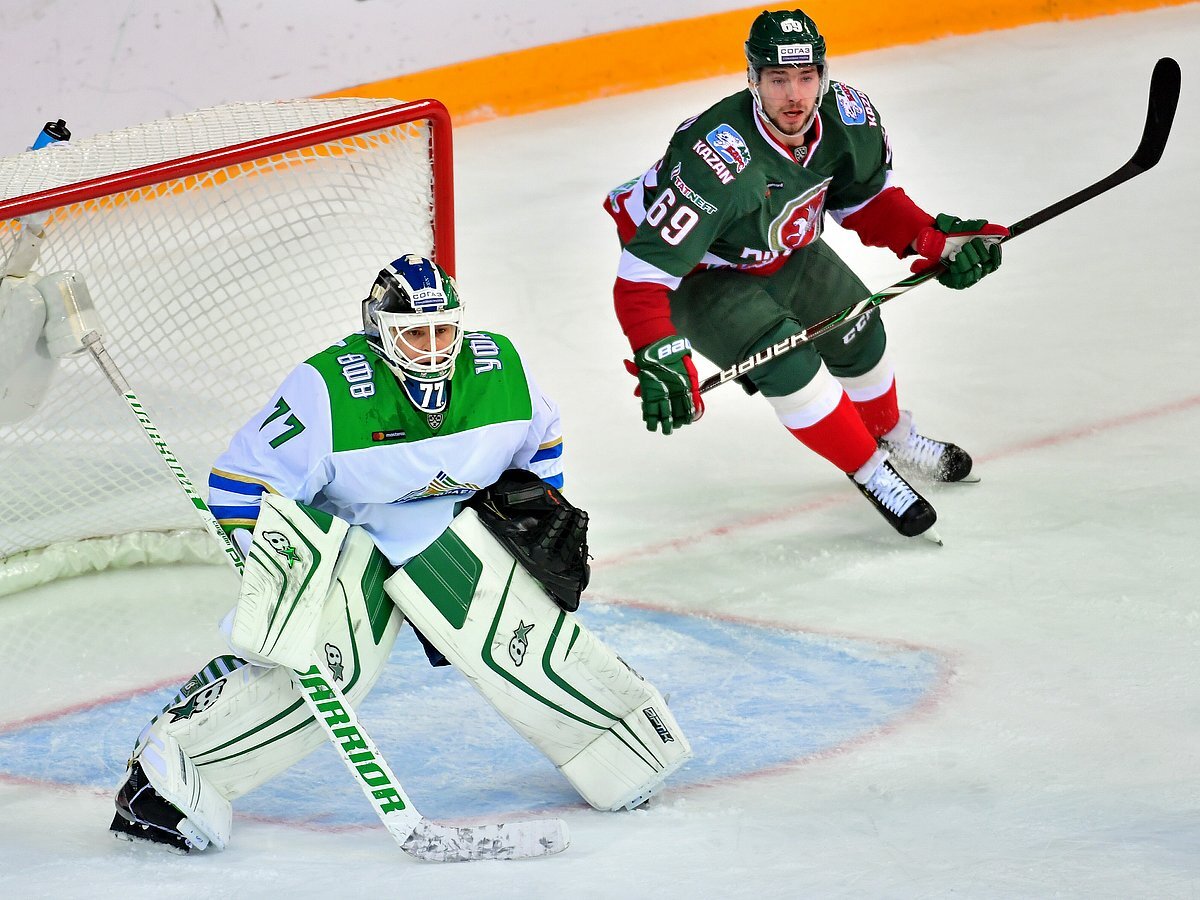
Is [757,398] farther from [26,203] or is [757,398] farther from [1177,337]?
[26,203]

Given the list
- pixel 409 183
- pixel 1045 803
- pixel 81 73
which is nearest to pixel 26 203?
Answer: pixel 409 183

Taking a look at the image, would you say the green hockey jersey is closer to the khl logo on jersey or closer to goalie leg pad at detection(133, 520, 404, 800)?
the khl logo on jersey

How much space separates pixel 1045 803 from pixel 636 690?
0.57 meters

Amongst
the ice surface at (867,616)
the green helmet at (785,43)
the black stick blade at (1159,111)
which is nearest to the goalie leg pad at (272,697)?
the ice surface at (867,616)

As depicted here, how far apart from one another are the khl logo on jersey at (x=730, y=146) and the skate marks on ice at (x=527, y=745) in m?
0.84

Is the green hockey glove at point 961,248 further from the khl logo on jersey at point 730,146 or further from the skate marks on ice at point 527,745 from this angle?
the skate marks on ice at point 527,745

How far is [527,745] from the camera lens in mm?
2543

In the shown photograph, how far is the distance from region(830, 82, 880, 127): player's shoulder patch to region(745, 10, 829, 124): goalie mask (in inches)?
4.7

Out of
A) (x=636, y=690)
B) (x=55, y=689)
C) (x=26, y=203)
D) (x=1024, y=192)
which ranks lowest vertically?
(x=1024, y=192)

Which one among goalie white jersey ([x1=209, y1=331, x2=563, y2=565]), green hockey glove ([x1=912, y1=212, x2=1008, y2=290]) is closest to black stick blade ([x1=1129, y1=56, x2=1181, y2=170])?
green hockey glove ([x1=912, y1=212, x2=1008, y2=290])

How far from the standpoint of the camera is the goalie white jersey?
6.98 feet

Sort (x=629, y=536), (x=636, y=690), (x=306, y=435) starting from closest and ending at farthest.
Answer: (x=306, y=435) < (x=636, y=690) < (x=629, y=536)

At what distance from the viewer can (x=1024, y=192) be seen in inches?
204

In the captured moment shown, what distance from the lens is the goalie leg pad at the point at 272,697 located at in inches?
82.1
